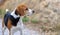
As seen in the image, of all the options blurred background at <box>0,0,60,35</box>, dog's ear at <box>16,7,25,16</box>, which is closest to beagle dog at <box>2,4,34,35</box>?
dog's ear at <box>16,7,25,16</box>

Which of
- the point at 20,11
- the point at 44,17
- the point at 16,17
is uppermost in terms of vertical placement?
the point at 20,11

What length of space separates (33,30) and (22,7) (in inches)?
72.6

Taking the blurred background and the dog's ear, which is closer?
the dog's ear

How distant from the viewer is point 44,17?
22.5 feet

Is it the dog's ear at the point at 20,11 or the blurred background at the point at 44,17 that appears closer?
the dog's ear at the point at 20,11

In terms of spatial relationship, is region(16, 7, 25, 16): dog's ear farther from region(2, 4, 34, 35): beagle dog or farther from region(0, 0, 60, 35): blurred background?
region(0, 0, 60, 35): blurred background

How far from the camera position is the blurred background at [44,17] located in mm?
5910

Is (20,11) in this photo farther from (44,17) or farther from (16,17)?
(44,17)

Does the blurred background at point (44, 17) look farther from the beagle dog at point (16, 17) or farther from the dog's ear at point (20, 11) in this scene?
the dog's ear at point (20, 11)

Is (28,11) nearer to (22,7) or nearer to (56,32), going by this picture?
(22,7)

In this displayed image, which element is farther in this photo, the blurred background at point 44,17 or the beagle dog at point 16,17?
the blurred background at point 44,17

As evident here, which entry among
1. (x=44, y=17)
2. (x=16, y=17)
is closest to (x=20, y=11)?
(x=16, y=17)

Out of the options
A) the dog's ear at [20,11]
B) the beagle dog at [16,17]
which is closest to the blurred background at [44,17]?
the beagle dog at [16,17]

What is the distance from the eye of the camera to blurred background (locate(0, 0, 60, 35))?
19.4ft
